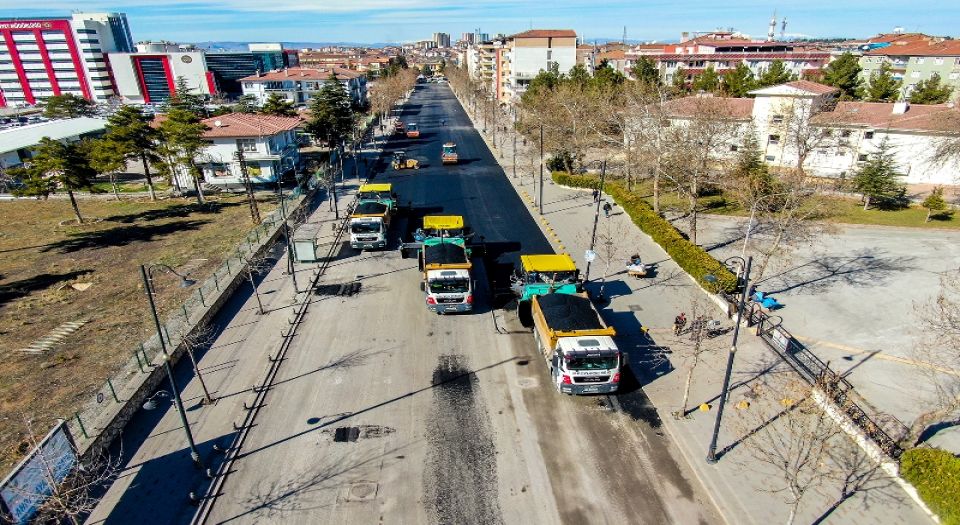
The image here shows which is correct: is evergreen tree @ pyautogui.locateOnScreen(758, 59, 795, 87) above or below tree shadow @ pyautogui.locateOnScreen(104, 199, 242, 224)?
above

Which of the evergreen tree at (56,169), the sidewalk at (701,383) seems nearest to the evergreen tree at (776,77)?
the sidewalk at (701,383)

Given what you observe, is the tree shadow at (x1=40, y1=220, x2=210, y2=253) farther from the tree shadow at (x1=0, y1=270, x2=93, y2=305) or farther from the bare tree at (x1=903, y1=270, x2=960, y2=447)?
the bare tree at (x1=903, y1=270, x2=960, y2=447)

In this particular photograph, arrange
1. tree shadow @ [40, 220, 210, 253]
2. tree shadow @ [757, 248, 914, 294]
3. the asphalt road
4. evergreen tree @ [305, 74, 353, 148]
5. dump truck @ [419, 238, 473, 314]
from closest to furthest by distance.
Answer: the asphalt road
dump truck @ [419, 238, 473, 314]
tree shadow @ [757, 248, 914, 294]
tree shadow @ [40, 220, 210, 253]
evergreen tree @ [305, 74, 353, 148]

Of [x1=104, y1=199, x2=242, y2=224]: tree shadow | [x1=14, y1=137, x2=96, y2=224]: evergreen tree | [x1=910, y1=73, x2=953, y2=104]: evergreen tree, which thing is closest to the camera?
[x1=14, y1=137, x2=96, y2=224]: evergreen tree

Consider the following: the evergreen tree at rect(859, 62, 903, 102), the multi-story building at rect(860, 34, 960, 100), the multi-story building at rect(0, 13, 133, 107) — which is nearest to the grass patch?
the evergreen tree at rect(859, 62, 903, 102)

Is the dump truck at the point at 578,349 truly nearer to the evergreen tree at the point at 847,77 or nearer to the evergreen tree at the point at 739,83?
the evergreen tree at the point at 739,83

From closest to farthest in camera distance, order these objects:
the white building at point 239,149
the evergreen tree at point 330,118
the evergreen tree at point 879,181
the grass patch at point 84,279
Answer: the grass patch at point 84,279, the evergreen tree at point 879,181, the white building at point 239,149, the evergreen tree at point 330,118
